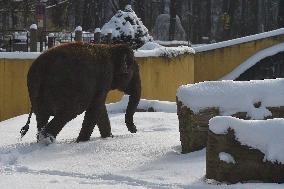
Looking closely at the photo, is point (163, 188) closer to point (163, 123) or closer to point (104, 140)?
point (104, 140)

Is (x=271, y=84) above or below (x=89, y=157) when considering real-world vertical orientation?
above

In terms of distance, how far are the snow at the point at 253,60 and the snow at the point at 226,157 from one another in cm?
1759

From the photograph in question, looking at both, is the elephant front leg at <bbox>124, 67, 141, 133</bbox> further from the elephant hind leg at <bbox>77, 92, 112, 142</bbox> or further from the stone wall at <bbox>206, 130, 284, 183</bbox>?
the stone wall at <bbox>206, 130, 284, 183</bbox>

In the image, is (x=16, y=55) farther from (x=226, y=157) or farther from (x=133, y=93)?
(x=226, y=157)

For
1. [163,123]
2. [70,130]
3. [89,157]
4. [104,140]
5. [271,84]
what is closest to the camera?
[89,157]

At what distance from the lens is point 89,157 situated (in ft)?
22.5

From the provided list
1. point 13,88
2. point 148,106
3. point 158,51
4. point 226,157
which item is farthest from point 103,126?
point 158,51

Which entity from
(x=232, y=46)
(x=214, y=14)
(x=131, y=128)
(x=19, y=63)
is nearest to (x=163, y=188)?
(x=131, y=128)

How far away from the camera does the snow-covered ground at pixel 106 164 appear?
18.1 feet

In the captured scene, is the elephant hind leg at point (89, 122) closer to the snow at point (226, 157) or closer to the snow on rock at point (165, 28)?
the snow at point (226, 157)

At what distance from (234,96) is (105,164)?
174cm

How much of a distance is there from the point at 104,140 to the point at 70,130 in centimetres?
196

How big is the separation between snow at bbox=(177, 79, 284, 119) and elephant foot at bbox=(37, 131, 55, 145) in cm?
153

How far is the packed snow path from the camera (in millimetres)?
5539
